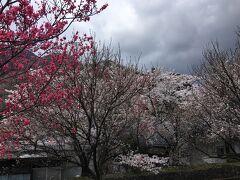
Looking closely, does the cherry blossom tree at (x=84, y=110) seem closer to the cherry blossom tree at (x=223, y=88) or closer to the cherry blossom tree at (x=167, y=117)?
the cherry blossom tree at (x=223, y=88)

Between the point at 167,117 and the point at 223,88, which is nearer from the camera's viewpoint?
the point at 223,88

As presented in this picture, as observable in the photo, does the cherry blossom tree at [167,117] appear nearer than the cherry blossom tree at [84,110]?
No

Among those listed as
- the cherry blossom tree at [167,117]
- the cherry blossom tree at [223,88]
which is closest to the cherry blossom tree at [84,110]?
the cherry blossom tree at [223,88]

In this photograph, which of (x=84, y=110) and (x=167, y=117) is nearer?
(x=84, y=110)

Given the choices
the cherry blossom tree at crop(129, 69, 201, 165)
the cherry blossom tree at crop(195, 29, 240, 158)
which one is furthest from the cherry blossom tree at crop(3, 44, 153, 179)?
the cherry blossom tree at crop(129, 69, 201, 165)

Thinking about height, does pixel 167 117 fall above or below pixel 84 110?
above

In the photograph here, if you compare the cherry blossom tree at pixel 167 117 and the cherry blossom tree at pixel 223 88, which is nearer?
the cherry blossom tree at pixel 223 88

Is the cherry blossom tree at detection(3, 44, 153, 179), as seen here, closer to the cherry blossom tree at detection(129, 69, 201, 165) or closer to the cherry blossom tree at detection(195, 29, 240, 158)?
the cherry blossom tree at detection(195, 29, 240, 158)

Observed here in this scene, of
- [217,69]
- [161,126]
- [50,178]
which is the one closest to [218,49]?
[217,69]

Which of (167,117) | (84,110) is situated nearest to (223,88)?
(84,110)

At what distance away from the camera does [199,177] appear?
1589 cm

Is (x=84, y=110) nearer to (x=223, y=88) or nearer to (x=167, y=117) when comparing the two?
(x=223, y=88)

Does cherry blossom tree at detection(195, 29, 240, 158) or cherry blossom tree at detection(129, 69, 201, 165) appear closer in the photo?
cherry blossom tree at detection(195, 29, 240, 158)

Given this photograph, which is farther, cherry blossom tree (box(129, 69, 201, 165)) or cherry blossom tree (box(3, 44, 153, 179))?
cherry blossom tree (box(129, 69, 201, 165))
